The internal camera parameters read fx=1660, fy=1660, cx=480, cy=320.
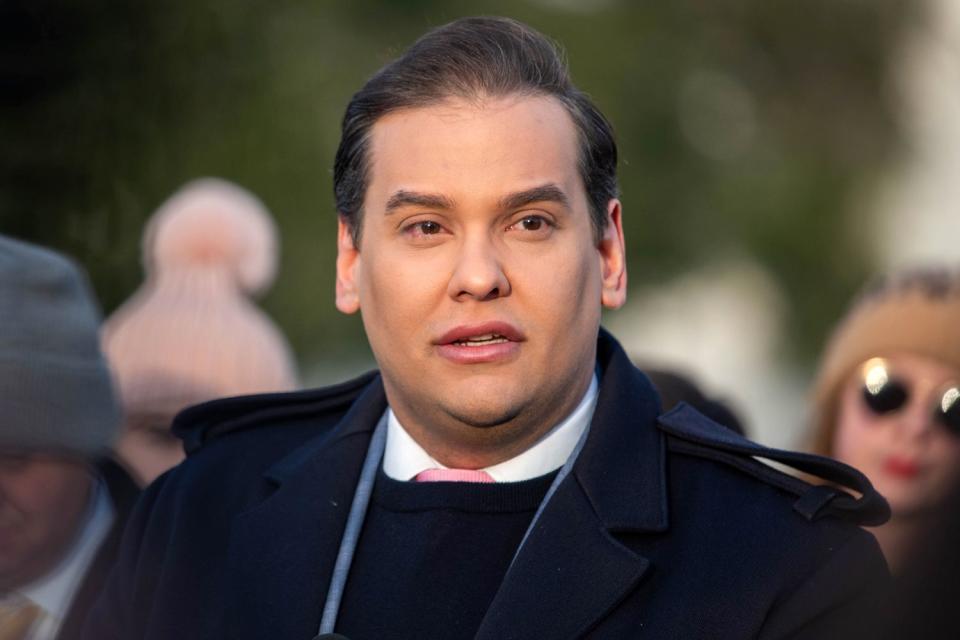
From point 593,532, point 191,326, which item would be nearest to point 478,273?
point 593,532

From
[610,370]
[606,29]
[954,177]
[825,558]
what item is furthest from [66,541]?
[954,177]

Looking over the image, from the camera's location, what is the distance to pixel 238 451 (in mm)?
3717

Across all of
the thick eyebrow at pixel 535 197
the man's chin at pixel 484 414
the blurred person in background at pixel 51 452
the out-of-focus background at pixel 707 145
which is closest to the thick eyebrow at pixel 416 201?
the thick eyebrow at pixel 535 197

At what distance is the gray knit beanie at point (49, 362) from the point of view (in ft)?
13.2

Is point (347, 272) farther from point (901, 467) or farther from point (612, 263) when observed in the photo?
point (901, 467)

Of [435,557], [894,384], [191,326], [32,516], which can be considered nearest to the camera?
[435,557]

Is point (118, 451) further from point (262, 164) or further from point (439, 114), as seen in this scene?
point (262, 164)

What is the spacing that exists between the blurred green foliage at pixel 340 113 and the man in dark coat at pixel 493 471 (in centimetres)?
283

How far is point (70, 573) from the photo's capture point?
3971mm

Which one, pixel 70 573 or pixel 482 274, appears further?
pixel 70 573

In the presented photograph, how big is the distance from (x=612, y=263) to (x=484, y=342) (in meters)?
0.44

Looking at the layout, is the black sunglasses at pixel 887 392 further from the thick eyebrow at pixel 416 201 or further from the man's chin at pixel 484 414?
the thick eyebrow at pixel 416 201

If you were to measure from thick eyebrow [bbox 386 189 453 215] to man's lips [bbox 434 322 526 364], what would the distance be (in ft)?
0.82

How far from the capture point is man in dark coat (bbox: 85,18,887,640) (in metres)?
3.11
